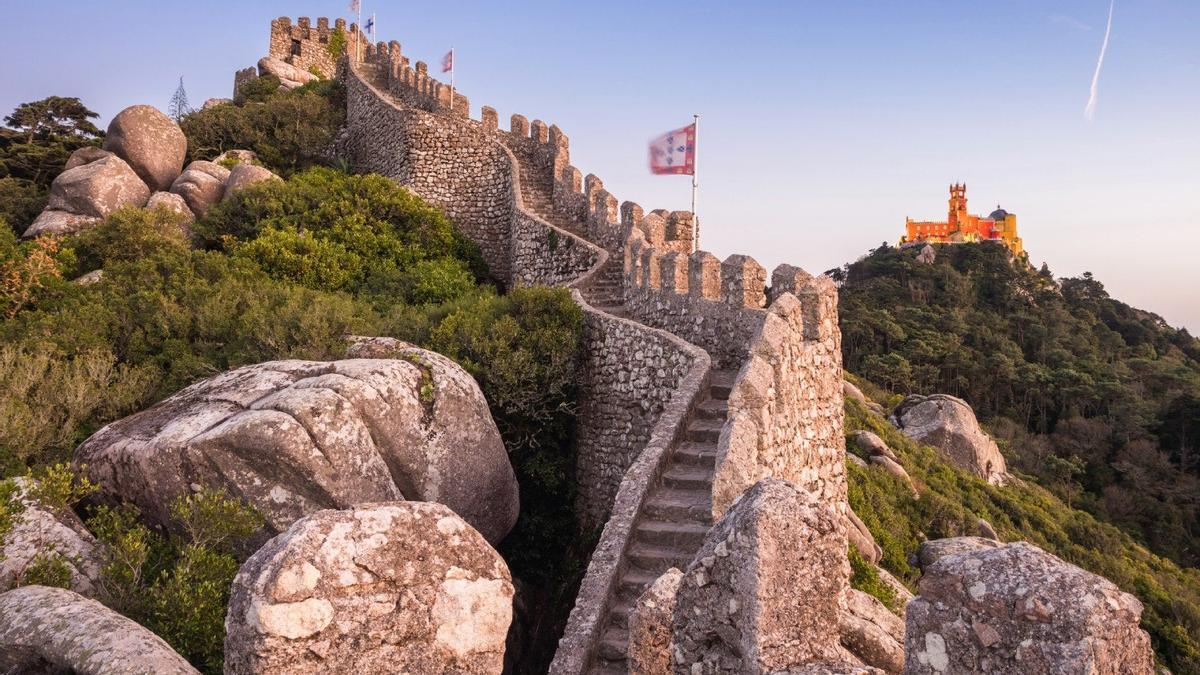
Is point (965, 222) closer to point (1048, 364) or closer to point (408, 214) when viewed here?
point (1048, 364)

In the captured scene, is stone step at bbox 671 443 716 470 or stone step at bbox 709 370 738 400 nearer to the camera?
stone step at bbox 671 443 716 470

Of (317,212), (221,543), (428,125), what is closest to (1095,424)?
(428,125)

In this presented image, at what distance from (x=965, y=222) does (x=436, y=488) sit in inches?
3932

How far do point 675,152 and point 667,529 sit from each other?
1040cm

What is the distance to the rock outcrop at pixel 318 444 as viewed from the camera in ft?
27.6

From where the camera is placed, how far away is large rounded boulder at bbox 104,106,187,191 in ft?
77.7

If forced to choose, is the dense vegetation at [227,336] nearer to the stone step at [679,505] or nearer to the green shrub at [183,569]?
the green shrub at [183,569]

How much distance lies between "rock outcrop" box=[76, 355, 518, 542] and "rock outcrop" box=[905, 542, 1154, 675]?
737 centimetres

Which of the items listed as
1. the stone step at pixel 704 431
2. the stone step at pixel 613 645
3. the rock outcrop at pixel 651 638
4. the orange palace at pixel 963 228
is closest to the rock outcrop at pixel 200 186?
the stone step at pixel 704 431

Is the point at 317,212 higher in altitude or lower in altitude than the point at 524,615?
higher

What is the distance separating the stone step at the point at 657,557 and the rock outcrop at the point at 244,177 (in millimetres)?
18559

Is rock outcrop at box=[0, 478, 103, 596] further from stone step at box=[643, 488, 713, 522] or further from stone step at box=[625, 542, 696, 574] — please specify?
stone step at box=[643, 488, 713, 522]

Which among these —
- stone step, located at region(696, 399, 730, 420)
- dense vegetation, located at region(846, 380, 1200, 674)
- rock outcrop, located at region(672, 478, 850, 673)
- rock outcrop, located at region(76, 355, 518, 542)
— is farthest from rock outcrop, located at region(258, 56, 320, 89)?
rock outcrop, located at region(672, 478, 850, 673)

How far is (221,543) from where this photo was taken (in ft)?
25.7
